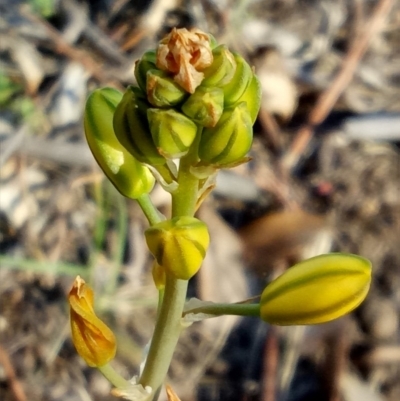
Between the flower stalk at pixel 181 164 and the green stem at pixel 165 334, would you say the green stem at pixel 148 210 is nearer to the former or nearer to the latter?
the flower stalk at pixel 181 164

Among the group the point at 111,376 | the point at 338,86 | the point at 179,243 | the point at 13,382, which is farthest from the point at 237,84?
the point at 338,86

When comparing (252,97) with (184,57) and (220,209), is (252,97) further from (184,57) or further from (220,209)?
(220,209)

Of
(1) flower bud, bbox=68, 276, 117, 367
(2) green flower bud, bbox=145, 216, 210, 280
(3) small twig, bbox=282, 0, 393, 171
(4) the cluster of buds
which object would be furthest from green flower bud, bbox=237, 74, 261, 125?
(3) small twig, bbox=282, 0, 393, 171

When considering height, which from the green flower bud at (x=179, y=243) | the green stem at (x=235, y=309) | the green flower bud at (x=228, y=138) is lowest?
the green stem at (x=235, y=309)

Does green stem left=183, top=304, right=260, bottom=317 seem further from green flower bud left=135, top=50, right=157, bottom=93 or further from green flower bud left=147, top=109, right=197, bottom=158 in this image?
green flower bud left=135, top=50, right=157, bottom=93

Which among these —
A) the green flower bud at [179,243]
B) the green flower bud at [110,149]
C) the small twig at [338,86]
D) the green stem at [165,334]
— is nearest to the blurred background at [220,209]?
the small twig at [338,86]

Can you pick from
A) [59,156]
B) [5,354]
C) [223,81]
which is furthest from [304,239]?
[223,81]

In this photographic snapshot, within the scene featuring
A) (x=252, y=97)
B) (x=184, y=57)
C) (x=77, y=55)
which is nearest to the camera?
(x=184, y=57)
